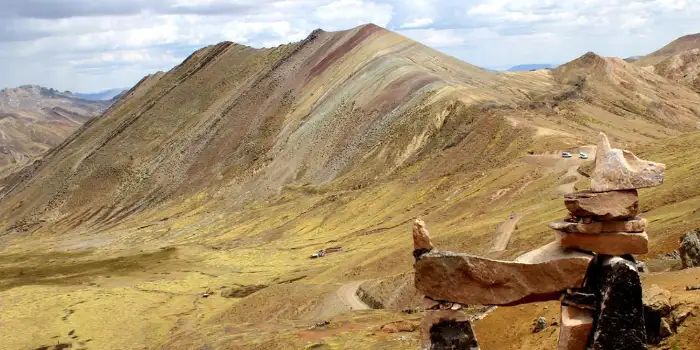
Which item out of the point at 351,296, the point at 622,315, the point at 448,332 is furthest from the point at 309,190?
the point at 622,315

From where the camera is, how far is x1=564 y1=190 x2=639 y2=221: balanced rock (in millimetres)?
20281

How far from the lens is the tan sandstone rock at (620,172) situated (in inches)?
804

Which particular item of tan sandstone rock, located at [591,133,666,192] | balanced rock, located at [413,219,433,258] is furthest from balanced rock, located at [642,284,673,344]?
balanced rock, located at [413,219,433,258]

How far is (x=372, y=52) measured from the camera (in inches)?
5969

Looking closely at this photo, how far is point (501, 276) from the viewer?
20.8m

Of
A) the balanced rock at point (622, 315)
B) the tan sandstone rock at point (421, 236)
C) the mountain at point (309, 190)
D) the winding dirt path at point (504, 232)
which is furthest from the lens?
the winding dirt path at point (504, 232)

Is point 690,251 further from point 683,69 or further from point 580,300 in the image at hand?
point 683,69

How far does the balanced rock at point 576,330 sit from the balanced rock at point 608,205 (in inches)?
123

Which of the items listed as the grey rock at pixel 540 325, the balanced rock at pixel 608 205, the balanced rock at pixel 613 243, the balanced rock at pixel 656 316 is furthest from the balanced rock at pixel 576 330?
the grey rock at pixel 540 325

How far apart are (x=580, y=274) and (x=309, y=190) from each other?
92037 millimetres

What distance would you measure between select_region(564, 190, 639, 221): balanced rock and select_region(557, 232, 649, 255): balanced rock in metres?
0.59

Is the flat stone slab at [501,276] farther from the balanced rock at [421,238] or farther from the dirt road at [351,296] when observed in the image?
the dirt road at [351,296]

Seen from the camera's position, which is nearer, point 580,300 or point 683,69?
point 580,300

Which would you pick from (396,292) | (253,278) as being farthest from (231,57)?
(396,292)
